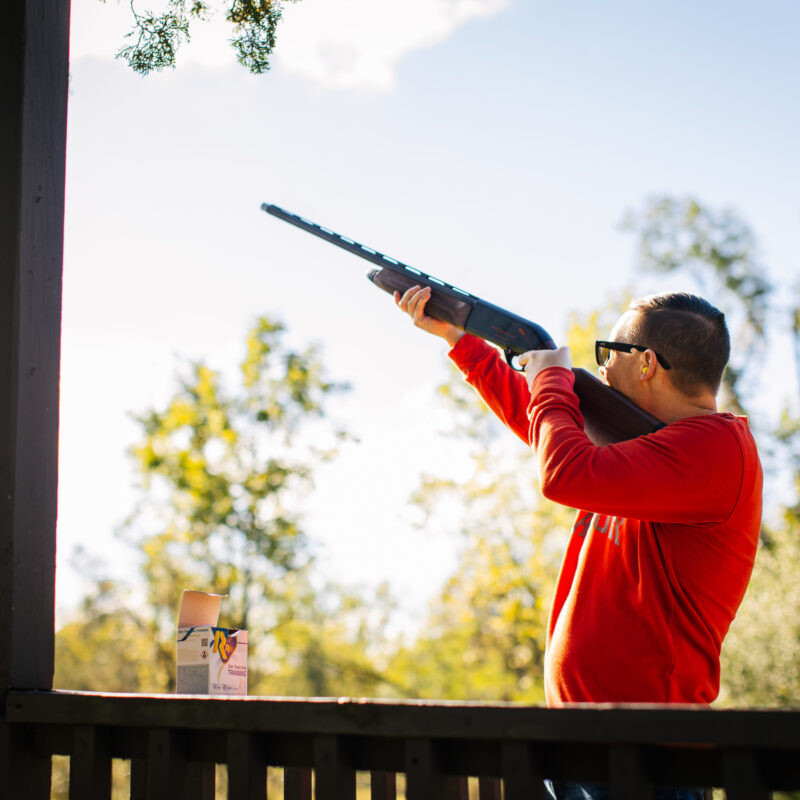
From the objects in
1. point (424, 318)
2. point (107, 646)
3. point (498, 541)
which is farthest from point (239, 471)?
point (424, 318)

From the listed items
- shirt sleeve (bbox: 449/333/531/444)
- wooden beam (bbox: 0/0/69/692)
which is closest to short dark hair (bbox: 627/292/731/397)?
shirt sleeve (bbox: 449/333/531/444)

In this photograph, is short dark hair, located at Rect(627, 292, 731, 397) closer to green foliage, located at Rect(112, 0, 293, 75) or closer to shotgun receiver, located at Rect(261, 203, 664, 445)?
shotgun receiver, located at Rect(261, 203, 664, 445)

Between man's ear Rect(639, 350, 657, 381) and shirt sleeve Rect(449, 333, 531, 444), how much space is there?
23.4 inches

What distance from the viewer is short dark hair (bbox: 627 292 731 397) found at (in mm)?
2295

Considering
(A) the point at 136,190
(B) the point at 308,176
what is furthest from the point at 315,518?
(B) the point at 308,176

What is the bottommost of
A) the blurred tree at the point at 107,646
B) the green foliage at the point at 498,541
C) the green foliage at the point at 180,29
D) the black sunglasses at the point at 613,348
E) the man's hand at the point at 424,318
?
the blurred tree at the point at 107,646

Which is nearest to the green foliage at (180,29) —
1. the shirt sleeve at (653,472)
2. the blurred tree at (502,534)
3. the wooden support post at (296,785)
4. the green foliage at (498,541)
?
the shirt sleeve at (653,472)

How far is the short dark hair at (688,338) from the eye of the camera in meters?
2.29

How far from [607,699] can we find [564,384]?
78 centimetres

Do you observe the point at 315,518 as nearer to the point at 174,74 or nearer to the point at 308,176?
the point at 308,176

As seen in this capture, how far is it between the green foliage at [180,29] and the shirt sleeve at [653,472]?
157cm

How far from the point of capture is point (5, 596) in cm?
201

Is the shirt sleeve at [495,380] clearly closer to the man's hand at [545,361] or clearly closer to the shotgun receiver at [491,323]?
the shotgun receiver at [491,323]

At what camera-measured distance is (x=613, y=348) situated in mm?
2445
